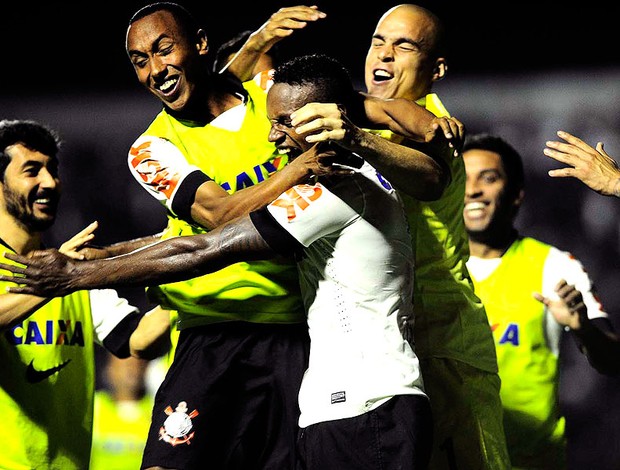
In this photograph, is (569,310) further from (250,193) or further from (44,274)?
(44,274)

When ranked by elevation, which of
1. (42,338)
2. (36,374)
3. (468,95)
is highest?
(468,95)

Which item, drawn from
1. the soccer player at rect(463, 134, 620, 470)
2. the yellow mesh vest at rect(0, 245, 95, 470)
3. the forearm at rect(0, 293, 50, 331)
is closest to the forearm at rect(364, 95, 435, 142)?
the forearm at rect(0, 293, 50, 331)

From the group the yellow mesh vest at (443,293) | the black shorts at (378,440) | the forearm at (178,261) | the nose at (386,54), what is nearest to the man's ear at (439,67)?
the nose at (386,54)

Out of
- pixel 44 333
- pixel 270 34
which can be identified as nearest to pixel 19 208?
pixel 44 333

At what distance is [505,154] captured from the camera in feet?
18.6

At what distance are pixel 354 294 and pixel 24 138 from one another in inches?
81.3

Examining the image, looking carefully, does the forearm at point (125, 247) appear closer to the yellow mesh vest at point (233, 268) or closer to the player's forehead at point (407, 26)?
the yellow mesh vest at point (233, 268)

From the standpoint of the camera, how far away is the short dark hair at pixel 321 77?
11.1 ft

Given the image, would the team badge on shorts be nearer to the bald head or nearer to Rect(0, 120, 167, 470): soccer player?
Rect(0, 120, 167, 470): soccer player

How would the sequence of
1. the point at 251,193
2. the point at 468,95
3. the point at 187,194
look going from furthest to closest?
1. the point at 468,95
2. the point at 187,194
3. the point at 251,193

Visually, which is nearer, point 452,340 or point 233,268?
point 233,268

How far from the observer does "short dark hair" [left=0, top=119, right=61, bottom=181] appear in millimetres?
4730

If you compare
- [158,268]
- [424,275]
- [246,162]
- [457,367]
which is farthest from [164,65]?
[457,367]

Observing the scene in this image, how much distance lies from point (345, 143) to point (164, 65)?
1059 mm
